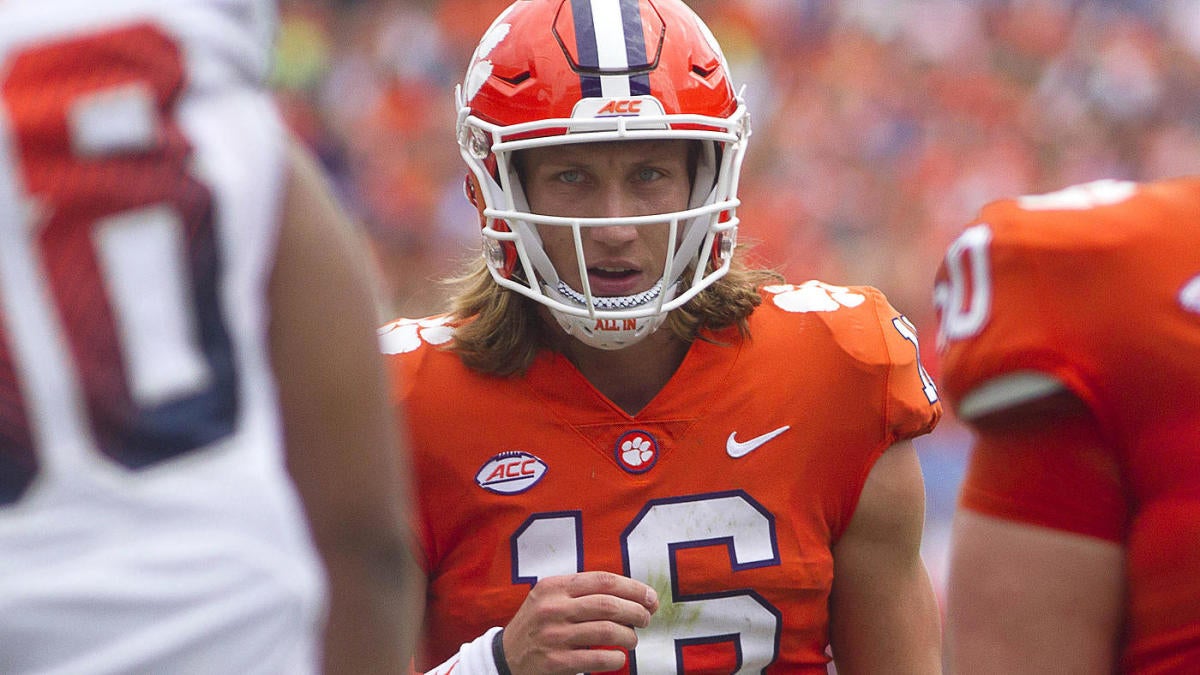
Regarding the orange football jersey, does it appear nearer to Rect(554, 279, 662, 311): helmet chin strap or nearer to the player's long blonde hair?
the player's long blonde hair

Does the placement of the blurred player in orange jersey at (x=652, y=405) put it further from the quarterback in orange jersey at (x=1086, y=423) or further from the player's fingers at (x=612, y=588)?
the quarterback in orange jersey at (x=1086, y=423)

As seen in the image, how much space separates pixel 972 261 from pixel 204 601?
751 mm

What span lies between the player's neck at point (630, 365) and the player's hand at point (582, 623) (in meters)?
0.40

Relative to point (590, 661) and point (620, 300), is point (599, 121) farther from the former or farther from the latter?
point (590, 661)

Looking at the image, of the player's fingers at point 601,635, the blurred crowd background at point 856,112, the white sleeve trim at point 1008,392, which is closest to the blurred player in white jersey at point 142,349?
the white sleeve trim at point 1008,392

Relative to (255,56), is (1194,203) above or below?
below

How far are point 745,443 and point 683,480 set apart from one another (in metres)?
0.11

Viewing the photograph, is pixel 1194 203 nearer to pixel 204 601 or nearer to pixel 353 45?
pixel 204 601

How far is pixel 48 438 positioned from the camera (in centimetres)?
105

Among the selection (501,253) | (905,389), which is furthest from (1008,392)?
(501,253)

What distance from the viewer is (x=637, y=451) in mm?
2215

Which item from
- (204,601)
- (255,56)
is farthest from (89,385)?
(255,56)

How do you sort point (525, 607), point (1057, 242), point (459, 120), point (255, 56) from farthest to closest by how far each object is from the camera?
A: point (459, 120), point (525, 607), point (1057, 242), point (255, 56)

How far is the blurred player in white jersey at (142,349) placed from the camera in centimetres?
104
